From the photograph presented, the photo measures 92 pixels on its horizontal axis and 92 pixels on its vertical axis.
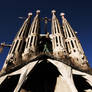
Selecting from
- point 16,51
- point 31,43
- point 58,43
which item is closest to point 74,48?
point 58,43

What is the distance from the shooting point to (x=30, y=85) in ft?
46.7

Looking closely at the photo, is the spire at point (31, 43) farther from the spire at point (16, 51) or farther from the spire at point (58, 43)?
the spire at point (58, 43)

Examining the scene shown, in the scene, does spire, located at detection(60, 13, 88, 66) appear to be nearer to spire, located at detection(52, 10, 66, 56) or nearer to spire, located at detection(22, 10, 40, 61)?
spire, located at detection(52, 10, 66, 56)

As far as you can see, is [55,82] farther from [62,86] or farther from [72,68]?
[72,68]

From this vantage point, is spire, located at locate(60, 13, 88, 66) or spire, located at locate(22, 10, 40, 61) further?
spire, located at locate(22, 10, 40, 61)

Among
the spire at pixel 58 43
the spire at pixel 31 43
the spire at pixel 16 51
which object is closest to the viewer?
the spire at pixel 16 51

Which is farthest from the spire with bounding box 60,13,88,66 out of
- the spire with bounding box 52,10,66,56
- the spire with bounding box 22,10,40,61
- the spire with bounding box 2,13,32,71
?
the spire with bounding box 2,13,32,71

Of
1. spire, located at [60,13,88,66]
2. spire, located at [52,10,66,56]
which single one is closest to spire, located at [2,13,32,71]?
spire, located at [52,10,66,56]

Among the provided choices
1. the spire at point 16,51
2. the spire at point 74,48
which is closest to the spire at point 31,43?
the spire at point 16,51

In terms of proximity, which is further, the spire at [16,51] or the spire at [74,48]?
the spire at [74,48]

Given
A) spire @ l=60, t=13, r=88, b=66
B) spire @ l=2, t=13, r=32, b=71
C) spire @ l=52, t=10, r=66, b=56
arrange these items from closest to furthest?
spire @ l=2, t=13, r=32, b=71
spire @ l=60, t=13, r=88, b=66
spire @ l=52, t=10, r=66, b=56

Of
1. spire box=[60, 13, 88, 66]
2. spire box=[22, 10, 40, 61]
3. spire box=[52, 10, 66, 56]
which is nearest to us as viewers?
spire box=[60, 13, 88, 66]

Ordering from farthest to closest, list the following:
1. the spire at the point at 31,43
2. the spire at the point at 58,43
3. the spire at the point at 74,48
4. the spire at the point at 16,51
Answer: the spire at the point at 58,43, the spire at the point at 31,43, the spire at the point at 74,48, the spire at the point at 16,51

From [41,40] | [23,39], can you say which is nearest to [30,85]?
[23,39]
